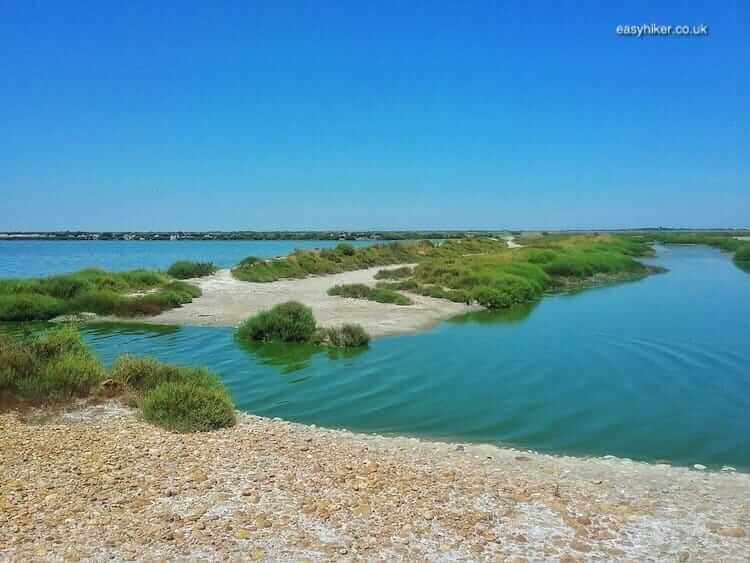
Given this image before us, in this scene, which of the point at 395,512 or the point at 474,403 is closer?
the point at 395,512

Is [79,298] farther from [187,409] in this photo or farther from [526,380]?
[526,380]

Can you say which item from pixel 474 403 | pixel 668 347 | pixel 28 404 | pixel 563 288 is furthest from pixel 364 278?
pixel 28 404

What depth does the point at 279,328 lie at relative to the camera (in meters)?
21.3

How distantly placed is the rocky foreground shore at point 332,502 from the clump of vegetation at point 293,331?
10038 millimetres

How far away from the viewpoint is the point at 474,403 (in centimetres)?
1397

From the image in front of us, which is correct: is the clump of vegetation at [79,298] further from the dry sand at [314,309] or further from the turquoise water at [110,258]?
the turquoise water at [110,258]

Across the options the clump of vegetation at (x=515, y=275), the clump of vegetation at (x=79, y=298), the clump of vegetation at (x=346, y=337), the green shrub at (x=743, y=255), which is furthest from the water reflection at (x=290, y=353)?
the green shrub at (x=743, y=255)

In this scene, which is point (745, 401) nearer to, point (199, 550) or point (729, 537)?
point (729, 537)

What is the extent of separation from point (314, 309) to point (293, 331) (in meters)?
6.77

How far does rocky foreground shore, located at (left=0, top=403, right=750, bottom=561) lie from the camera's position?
6488 mm

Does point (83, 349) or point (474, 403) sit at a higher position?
point (83, 349)

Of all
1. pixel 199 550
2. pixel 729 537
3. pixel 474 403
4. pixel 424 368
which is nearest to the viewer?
pixel 199 550

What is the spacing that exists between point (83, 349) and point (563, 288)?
33.4m

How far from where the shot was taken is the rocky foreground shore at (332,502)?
21.3 ft
